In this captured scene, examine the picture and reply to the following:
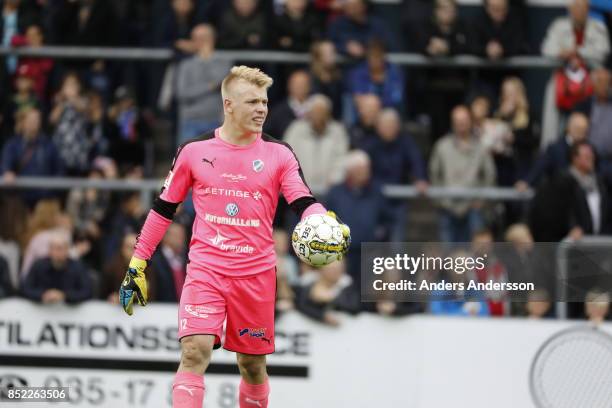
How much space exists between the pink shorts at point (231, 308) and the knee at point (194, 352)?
2.1 inches

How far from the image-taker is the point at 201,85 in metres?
14.6

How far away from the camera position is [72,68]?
51.1 feet

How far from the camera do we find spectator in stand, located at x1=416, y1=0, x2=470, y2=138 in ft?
48.9

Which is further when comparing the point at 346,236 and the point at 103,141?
the point at 103,141

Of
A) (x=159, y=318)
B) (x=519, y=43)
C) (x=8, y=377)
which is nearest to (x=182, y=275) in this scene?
(x=159, y=318)

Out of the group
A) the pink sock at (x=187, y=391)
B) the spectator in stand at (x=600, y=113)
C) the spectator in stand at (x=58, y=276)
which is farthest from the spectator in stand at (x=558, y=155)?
the pink sock at (x=187, y=391)

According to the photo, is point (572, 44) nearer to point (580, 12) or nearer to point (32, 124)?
point (580, 12)

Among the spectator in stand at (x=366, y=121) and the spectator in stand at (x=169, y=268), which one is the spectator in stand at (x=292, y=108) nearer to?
the spectator in stand at (x=366, y=121)

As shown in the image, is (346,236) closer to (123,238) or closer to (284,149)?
(284,149)

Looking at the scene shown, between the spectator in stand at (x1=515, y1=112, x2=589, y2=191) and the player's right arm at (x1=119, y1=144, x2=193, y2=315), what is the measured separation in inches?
232

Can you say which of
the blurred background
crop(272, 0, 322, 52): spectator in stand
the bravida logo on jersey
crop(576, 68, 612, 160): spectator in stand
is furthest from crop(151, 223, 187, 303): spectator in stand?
crop(576, 68, 612, 160): spectator in stand

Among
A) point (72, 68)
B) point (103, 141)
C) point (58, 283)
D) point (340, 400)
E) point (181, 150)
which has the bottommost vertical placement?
point (340, 400)

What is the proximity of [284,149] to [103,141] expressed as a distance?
6166 millimetres

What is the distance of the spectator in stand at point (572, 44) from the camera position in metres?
14.8
